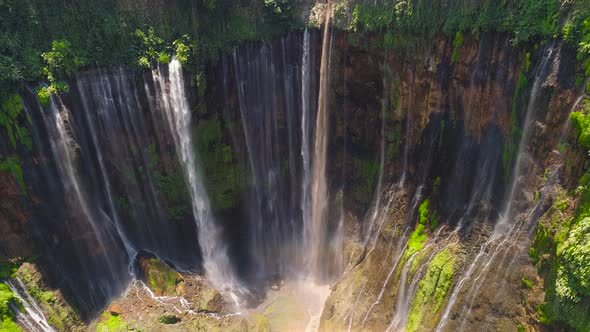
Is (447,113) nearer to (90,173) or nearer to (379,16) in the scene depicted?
(379,16)

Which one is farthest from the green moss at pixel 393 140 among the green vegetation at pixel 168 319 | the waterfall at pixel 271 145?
the green vegetation at pixel 168 319

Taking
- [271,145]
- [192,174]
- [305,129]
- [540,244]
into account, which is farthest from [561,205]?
[192,174]

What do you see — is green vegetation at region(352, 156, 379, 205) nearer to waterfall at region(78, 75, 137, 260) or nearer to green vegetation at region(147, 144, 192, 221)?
green vegetation at region(147, 144, 192, 221)

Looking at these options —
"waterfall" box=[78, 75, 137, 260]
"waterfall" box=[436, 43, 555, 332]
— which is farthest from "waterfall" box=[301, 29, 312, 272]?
"waterfall" box=[436, 43, 555, 332]

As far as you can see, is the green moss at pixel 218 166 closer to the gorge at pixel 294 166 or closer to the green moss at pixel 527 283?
the gorge at pixel 294 166

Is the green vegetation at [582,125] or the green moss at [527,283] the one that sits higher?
the green vegetation at [582,125]
